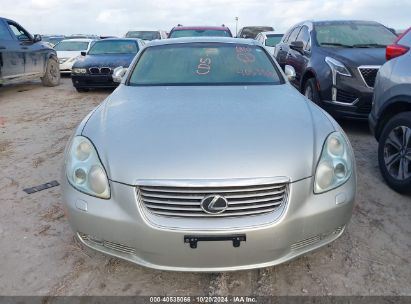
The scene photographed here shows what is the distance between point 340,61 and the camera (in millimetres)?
5262

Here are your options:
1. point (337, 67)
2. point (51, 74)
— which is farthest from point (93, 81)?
point (337, 67)

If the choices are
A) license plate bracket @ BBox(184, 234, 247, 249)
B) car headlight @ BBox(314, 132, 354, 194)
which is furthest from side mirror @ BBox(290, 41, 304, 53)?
license plate bracket @ BBox(184, 234, 247, 249)

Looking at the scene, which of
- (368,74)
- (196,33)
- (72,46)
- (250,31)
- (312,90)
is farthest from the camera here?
(250,31)

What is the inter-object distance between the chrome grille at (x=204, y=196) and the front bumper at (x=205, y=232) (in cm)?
4

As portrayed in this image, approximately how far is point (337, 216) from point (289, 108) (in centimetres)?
89

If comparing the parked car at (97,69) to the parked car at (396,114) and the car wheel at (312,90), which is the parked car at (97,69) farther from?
the parked car at (396,114)

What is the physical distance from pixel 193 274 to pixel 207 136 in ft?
2.84

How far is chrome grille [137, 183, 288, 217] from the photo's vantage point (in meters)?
1.98

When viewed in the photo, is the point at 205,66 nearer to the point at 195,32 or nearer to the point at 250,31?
the point at 195,32

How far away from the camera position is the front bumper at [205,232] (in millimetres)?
1966

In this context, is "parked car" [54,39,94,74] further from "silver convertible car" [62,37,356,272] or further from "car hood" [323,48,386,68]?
"silver convertible car" [62,37,356,272]

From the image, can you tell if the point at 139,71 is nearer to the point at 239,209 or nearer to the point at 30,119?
the point at 239,209

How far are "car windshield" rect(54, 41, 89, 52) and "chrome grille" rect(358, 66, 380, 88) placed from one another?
11.2 meters

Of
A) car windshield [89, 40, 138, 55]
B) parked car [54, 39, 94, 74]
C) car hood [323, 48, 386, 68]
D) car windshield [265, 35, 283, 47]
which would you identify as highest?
car hood [323, 48, 386, 68]
